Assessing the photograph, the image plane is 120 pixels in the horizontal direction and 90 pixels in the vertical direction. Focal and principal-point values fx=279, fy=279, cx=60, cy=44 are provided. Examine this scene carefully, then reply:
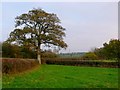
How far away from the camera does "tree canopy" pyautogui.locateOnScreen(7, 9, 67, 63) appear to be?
169 feet

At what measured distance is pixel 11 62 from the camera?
19562mm

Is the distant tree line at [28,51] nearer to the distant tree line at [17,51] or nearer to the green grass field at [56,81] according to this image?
the distant tree line at [17,51]

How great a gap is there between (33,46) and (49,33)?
3904mm

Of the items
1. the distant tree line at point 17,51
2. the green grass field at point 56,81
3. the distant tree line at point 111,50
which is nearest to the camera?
the green grass field at point 56,81

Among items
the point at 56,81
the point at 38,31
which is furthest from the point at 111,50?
the point at 56,81

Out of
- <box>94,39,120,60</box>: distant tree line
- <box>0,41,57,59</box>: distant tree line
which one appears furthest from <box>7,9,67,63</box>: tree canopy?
<box>94,39,120,60</box>: distant tree line

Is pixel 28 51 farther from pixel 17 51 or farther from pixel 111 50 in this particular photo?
pixel 111 50

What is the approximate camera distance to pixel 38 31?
5269 centimetres

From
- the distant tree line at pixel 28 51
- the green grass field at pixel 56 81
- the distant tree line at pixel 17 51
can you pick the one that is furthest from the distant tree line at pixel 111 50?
the green grass field at pixel 56 81

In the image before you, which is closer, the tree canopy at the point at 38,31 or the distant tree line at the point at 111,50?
the tree canopy at the point at 38,31

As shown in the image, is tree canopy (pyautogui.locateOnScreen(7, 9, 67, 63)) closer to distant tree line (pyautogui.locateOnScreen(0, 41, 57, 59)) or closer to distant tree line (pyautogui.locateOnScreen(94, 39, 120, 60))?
distant tree line (pyautogui.locateOnScreen(0, 41, 57, 59))

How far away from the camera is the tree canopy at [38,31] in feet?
169

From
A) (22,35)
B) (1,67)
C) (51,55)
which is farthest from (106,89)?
(51,55)

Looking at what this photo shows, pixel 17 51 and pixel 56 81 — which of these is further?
pixel 17 51
